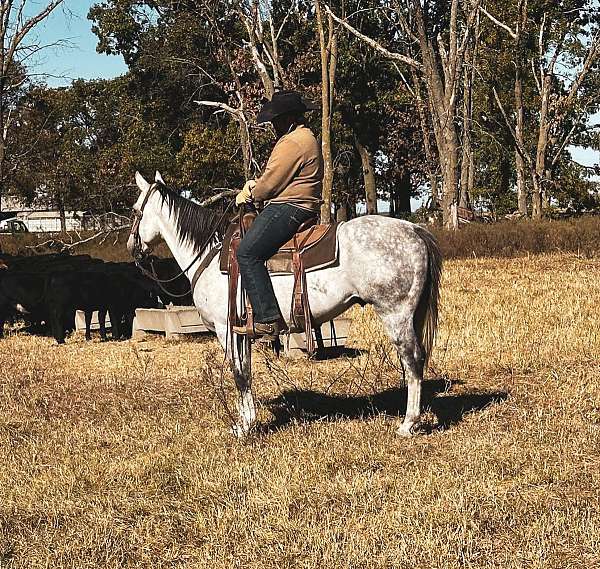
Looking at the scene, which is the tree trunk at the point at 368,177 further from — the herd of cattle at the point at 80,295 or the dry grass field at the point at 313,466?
the dry grass field at the point at 313,466

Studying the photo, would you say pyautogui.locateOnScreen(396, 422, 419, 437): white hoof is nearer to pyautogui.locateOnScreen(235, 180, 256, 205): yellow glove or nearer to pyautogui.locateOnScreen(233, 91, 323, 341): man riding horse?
pyautogui.locateOnScreen(233, 91, 323, 341): man riding horse

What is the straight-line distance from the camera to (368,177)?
44.2 meters

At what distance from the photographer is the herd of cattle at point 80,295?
52.5 ft

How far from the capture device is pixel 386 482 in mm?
6977

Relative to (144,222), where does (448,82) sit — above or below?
above

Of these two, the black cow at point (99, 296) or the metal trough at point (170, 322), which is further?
the black cow at point (99, 296)

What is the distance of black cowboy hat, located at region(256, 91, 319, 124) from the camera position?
8148mm

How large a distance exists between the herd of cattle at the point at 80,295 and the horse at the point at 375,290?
25.1 ft

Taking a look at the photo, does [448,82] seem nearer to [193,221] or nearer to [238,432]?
[193,221]

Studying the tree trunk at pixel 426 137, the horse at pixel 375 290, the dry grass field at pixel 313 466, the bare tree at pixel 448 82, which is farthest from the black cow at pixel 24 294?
the tree trunk at pixel 426 137

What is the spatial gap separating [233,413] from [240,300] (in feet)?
4.82

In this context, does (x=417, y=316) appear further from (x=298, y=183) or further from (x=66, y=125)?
(x=66, y=125)

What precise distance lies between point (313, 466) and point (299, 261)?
1856mm

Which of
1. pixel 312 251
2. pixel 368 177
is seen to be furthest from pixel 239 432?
pixel 368 177
